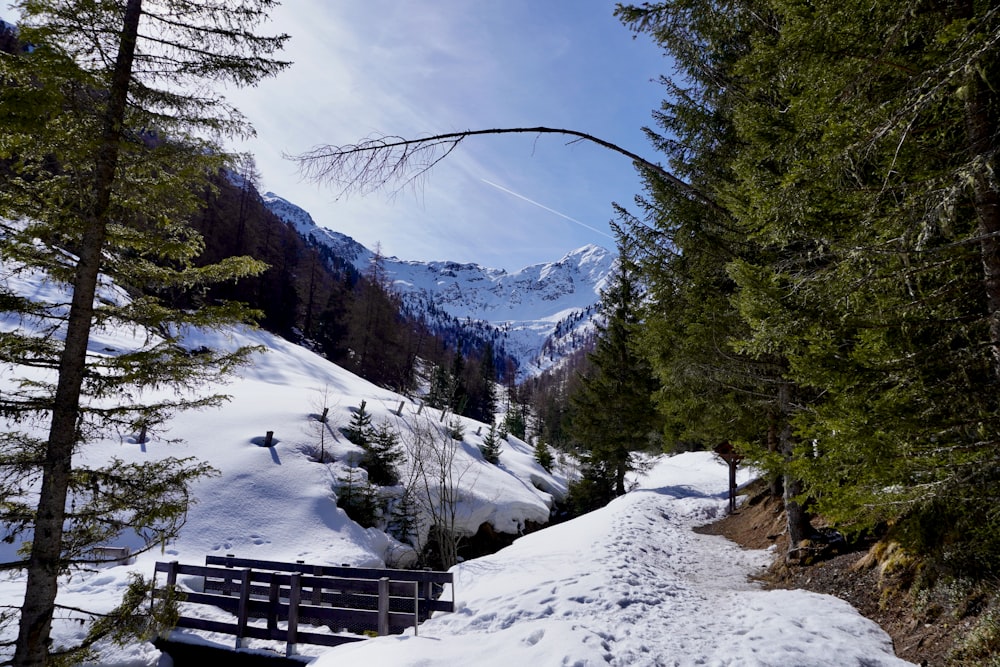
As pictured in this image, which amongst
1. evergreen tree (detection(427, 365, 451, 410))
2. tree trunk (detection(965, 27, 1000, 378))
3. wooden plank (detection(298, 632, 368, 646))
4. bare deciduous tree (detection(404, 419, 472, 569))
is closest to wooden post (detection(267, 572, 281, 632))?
wooden plank (detection(298, 632, 368, 646))

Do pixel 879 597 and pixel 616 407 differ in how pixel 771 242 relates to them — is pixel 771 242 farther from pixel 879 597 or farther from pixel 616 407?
pixel 616 407

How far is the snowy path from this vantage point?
4.97 meters

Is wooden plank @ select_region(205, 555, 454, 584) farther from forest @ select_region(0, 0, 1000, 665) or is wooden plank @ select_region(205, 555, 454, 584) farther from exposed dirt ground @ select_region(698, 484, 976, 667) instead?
exposed dirt ground @ select_region(698, 484, 976, 667)

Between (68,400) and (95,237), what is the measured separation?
2.01m

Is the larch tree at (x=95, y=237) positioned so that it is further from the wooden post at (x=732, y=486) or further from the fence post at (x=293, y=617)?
the wooden post at (x=732, y=486)

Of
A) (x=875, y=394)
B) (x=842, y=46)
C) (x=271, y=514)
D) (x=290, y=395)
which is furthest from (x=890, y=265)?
(x=290, y=395)

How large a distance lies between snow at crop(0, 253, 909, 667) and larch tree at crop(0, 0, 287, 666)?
28.1 inches

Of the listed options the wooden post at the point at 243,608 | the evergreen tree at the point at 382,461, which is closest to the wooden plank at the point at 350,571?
the wooden post at the point at 243,608

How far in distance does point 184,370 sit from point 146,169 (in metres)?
2.77

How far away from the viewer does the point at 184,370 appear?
6.00 m

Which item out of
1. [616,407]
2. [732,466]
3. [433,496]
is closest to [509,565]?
[732,466]

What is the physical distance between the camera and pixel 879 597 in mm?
5723

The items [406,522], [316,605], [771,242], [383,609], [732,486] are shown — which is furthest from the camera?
[406,522]

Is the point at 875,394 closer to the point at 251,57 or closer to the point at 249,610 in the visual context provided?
the point at 251,57
